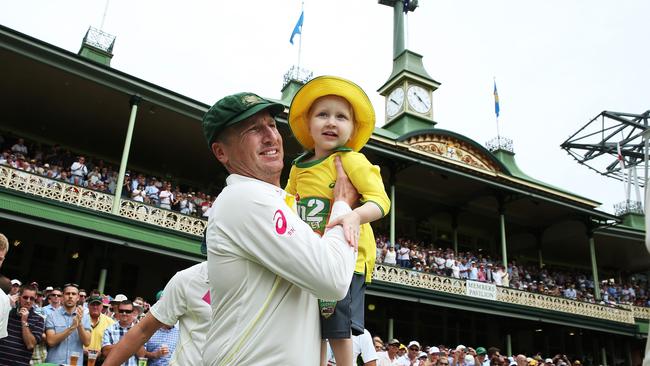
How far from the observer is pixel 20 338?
20.6 ft

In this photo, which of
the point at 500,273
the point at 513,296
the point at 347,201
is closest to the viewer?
the point at 347,201

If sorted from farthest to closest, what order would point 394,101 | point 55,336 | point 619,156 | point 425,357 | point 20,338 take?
point 619,156 < point 394,101 < point 425,357 < point 55,336 < point 20,338

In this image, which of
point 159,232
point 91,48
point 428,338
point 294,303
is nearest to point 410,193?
point 428,338

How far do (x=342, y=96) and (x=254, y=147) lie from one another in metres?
0.90

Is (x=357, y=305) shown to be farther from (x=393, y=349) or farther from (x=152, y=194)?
(x=152, y=194)

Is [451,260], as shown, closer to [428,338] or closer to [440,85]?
[428,338]

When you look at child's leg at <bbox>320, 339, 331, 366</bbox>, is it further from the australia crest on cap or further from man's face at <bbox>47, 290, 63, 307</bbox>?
man's face at <bbox>47, 290, 63, 307</bbox>

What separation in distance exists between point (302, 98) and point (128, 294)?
16.8 meters

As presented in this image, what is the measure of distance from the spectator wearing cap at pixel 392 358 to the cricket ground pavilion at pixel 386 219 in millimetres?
6029

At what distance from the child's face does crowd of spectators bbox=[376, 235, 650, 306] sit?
52.2 feet

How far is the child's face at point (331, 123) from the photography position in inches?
112

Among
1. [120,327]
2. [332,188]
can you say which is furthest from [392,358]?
[332,188]

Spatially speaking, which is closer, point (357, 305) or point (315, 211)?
point (357, 305)

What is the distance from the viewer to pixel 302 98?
116 inches
